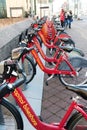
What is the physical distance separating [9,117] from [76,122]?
2.16ft

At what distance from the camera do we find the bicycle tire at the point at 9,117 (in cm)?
268

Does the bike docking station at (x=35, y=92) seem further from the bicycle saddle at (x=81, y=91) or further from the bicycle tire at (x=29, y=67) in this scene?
the bicycle saddle at (x=81, y=91)

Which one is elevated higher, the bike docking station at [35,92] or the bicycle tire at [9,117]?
the bicycle tire at [9,117]

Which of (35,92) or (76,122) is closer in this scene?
(76,122)

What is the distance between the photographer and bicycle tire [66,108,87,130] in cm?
272

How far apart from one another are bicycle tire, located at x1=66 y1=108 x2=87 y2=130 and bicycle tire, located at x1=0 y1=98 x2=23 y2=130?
47 centimetres

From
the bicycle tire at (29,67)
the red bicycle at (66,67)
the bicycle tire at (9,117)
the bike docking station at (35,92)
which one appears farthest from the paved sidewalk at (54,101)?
the bicycle tire at (9,117)

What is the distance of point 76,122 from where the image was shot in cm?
277

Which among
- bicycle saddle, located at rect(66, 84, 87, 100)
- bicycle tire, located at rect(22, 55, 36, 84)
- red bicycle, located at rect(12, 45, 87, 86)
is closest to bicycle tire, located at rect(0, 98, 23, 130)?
bicycle saddle, located at rect(66, 84, 87, 100)

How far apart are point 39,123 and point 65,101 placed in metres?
1.88

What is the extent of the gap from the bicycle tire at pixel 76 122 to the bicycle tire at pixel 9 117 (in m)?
0.47

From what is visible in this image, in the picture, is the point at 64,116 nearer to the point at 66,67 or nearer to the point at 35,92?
the point at 35,92

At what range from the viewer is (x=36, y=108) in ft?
13.8

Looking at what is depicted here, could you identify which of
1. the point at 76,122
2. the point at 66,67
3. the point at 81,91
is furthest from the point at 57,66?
Answer: the point at 81,91
